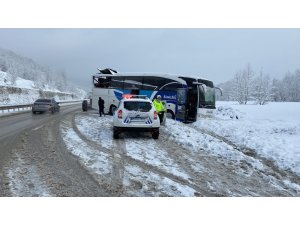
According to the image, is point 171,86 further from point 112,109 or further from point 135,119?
point 135,119

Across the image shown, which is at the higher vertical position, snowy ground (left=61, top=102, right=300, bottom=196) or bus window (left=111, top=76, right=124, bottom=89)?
bus window (left=111, top=76, right=124, bottom=89)

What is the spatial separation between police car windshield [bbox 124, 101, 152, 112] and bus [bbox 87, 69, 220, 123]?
29.5 feet

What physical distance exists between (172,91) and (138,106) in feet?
33.6

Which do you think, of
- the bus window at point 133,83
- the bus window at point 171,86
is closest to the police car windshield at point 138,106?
the bus window at point 171,86

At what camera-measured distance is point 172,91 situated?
70.5 ft

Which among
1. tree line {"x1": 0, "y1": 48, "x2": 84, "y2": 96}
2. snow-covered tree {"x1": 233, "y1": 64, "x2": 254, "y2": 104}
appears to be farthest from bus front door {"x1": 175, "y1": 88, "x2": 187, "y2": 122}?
tree line {"x1": 0, "y1": 48, "x2": 84, "y2": 96}

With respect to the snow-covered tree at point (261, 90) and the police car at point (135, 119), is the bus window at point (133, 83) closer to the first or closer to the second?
the police car at point (135, 119)


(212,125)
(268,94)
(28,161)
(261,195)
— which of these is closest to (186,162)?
(261,195)

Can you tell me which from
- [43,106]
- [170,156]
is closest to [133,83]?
[43,106]

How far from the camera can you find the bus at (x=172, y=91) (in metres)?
20.7

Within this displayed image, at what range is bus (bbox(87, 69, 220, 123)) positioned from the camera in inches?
814

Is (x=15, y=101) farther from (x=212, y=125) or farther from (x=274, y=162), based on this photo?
(x=274, y=162)

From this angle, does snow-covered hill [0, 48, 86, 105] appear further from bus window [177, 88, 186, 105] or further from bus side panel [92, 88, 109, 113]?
bus window [177, 88, 186, 105]

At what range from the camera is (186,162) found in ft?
27.0
